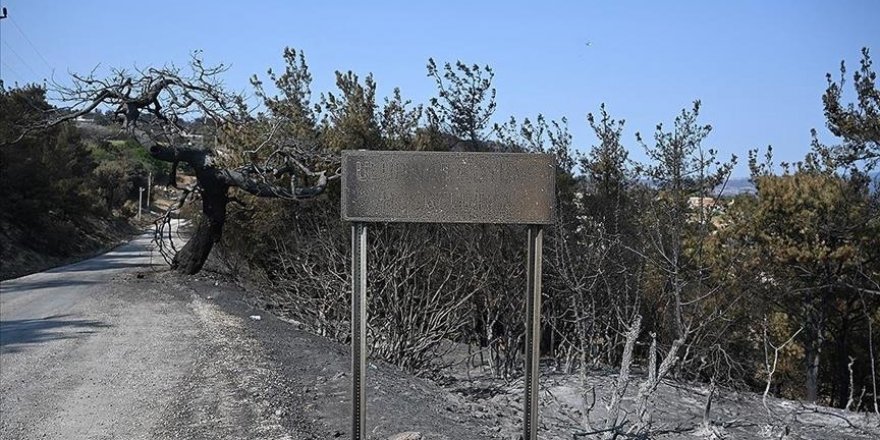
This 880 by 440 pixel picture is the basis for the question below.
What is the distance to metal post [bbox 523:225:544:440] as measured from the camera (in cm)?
589

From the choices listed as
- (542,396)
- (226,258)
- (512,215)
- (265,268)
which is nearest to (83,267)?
(226,258)

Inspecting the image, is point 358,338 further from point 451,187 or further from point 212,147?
point 212,147

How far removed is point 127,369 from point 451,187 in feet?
18.1

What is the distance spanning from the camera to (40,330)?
41.5 ft

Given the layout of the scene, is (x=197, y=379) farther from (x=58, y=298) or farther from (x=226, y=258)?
(x=226, y=258)

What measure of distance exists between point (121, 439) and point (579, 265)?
7.14 meters

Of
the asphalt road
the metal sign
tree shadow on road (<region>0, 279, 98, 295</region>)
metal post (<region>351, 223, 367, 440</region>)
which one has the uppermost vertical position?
the metal sign

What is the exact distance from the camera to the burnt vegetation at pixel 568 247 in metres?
11.6

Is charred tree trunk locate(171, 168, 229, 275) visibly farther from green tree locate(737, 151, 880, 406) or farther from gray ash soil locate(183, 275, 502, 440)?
green tree locate(737, 151, 880, 406)

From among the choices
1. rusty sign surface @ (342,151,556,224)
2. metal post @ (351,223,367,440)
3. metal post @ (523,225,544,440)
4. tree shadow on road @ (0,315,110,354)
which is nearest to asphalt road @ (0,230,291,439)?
tree shadow on road @ (0,315,110,354)

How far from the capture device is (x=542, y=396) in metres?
10.5

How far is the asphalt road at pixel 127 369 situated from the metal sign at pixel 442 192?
1.98 metres

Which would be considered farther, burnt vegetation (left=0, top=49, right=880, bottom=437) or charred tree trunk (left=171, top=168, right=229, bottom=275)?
charred tree trunk (left=171, top=168, right=229, bottom=275)

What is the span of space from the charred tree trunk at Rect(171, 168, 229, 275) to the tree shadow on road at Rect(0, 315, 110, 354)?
175 inches
